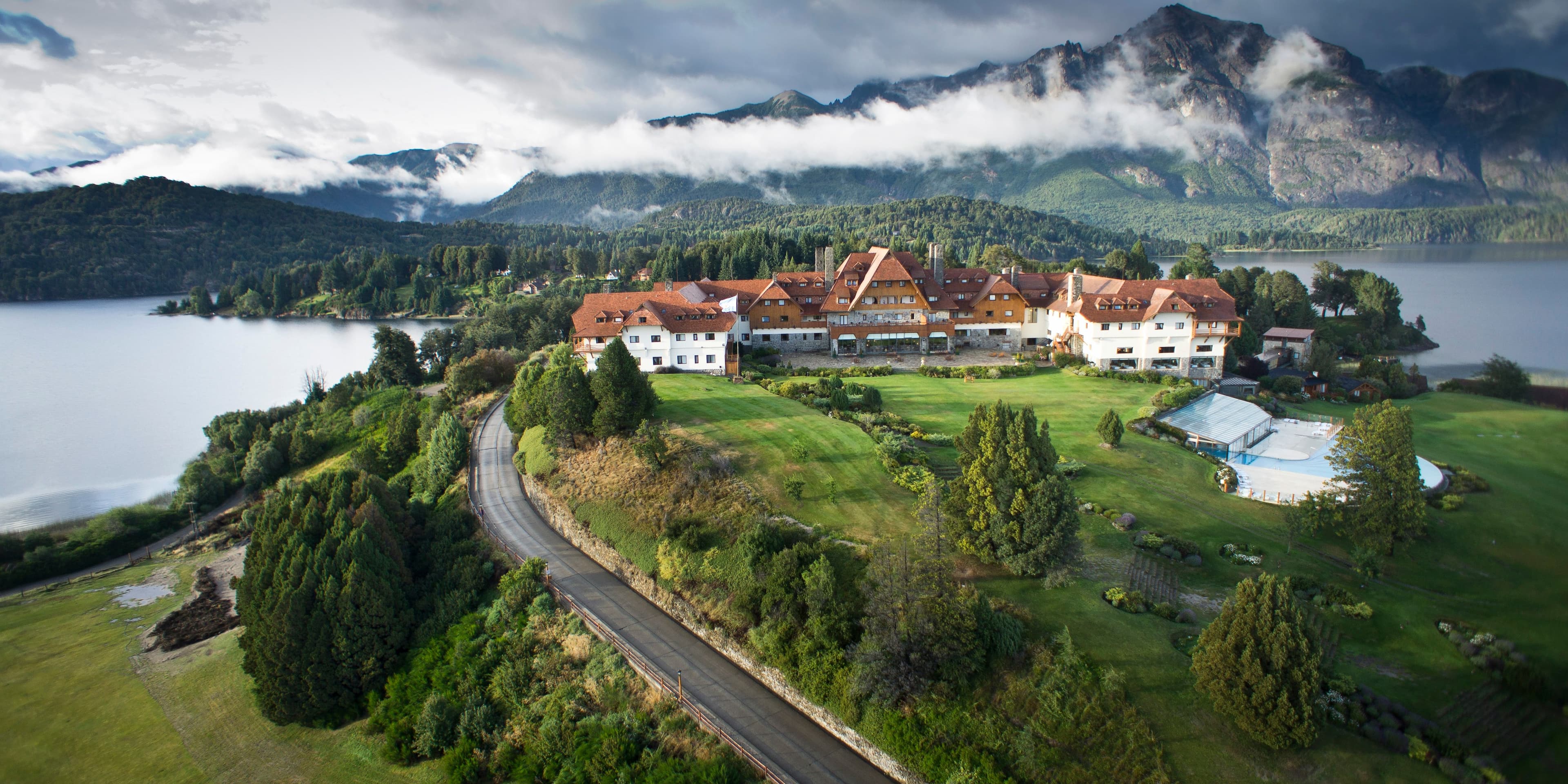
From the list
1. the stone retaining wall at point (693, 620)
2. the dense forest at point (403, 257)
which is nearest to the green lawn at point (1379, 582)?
the stone retaining wall at point (693, 620)

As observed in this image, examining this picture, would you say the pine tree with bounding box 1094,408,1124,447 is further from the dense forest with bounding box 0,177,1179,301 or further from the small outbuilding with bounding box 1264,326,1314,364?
the dense forest with bounding box 0,177,1179,301

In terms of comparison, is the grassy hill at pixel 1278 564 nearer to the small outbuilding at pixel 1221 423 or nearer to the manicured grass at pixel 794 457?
the manicured grass at pixel 794 457

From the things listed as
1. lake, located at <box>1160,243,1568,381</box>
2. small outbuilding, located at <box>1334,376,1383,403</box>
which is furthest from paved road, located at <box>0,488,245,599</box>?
small outbuilding, located at <box>1334,376,1383,403</box>

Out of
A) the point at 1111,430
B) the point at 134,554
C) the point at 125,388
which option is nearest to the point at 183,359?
the point at 125,388

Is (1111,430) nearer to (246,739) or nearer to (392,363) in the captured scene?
(246,739)

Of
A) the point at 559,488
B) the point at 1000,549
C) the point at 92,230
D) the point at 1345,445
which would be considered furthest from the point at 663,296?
the point at 92,230

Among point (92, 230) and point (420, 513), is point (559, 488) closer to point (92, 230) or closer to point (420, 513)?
point (420, 513)
